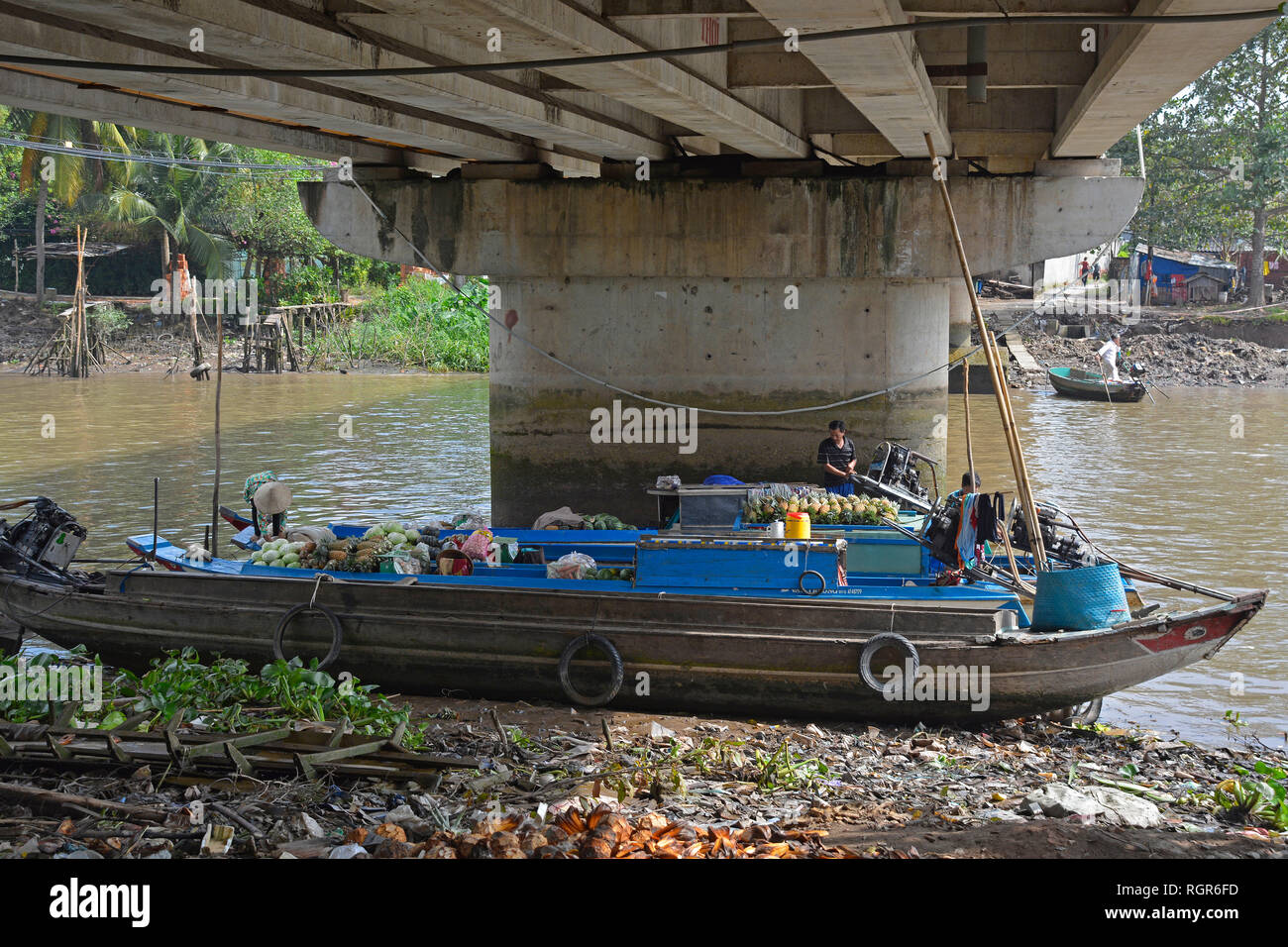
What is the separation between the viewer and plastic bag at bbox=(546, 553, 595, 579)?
37.7 feet

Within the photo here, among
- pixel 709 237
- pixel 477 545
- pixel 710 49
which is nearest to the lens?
pixel 710 49

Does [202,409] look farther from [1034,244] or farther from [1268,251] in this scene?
[1268,251]

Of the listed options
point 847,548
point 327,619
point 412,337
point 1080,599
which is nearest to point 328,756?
point 327,619

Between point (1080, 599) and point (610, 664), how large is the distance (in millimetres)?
4126

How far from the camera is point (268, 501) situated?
12953mm

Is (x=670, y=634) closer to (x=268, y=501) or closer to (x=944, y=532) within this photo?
(x=944, y=532)

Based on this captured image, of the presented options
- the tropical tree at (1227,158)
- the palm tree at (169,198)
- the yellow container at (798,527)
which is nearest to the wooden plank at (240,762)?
the yellow container at (798,527)

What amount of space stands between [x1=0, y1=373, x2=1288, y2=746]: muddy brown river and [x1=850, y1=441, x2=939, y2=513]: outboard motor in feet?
5.18

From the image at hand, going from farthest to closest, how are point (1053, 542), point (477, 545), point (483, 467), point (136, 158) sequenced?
1. point (483, 467)
2. point (136, 158)
3. point (1053, 542)
4. point (477, 545)

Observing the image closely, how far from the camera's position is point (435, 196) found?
16.6 m

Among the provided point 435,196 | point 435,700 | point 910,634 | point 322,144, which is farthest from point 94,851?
point 435,196

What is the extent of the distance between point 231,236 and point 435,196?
36.0 meters

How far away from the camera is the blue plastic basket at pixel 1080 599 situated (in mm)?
10523

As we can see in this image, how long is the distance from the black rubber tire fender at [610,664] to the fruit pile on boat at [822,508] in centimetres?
204
